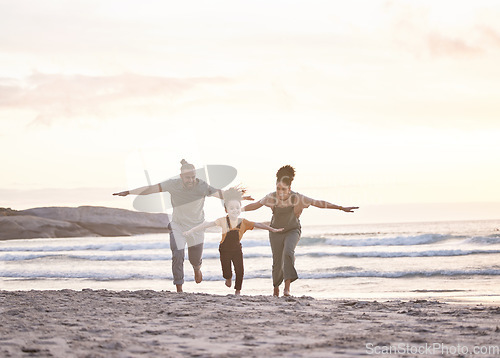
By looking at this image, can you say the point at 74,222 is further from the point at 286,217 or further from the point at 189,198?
the point at 286,217

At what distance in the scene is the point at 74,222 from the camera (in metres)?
57.0

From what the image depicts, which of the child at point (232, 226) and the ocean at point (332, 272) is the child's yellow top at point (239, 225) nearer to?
the child at point (232, 226)

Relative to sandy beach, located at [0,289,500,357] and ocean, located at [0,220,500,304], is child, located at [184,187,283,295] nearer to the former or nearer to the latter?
sandy beach, located at [0,289,500,357]

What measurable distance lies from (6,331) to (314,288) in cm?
917

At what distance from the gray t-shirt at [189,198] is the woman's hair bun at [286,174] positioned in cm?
104

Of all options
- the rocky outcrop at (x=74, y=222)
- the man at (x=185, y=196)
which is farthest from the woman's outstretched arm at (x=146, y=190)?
the rocky outcrop at (x=74, y=222)

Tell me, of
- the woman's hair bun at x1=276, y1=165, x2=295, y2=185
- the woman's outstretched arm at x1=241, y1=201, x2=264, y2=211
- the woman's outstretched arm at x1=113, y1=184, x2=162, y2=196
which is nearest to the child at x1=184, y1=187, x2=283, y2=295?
the woman's outstretched arm at x1=241, y1=201, x2=264, y2=211

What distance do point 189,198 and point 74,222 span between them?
4975 cm

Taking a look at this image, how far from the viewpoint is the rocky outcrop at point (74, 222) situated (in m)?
52.9

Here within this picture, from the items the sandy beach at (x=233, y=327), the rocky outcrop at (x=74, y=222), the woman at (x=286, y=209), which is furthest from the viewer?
the rocky outcrop at (x=74, y=222)

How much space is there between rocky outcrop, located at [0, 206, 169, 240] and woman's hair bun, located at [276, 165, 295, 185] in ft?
153

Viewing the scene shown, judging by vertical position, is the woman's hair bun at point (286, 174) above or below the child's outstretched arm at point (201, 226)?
above

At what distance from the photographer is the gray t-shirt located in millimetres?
9531

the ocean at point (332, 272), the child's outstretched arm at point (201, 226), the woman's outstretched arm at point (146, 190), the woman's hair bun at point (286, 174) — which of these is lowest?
the ocean at point (332, 272)
